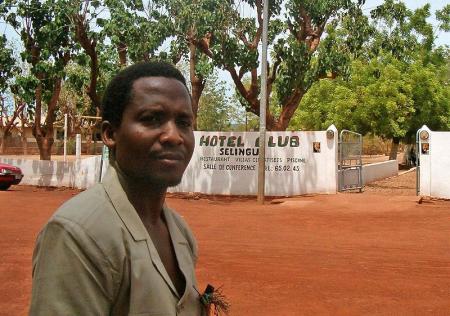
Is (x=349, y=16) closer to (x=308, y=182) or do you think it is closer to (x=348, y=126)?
(x=308, y=182)

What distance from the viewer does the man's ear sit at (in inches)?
56.7

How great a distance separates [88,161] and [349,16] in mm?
11108

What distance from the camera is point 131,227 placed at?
1274mm

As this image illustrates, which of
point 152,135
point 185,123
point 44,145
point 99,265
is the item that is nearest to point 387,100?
point 44,145

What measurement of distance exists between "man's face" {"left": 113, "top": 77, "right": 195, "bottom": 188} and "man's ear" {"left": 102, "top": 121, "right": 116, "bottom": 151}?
2 cm

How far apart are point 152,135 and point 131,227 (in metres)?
0.24

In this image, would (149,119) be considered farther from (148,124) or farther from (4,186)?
(4,186)

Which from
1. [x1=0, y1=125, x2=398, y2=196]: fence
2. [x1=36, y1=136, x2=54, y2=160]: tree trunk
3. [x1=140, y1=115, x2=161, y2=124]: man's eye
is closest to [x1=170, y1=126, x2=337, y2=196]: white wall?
[x1=0, y1=125, x2=398, y2=196]: fence

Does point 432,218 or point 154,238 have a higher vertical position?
point 154,238

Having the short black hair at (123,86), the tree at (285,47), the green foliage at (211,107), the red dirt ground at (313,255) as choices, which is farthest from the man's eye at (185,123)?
the green foliage at (211,107)

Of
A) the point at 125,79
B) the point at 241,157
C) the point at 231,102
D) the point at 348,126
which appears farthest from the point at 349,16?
the point at 231,102

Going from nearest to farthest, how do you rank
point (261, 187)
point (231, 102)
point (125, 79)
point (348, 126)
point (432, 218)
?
point (125, 79) < point (432, 218) < point (261, 187) < point (348, 126) < point (231, 102)

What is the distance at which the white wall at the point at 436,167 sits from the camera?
16391 millimetres

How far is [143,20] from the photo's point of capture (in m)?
17.6
